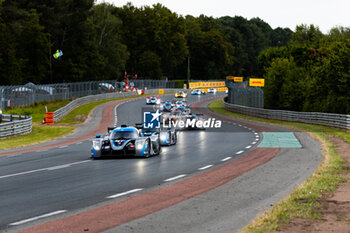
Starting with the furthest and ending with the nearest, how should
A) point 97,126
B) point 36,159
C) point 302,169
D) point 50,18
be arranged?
point 50,18, point 97,126, point 36,159, point 302,169

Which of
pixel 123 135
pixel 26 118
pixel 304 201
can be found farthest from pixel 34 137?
pixel 304 201

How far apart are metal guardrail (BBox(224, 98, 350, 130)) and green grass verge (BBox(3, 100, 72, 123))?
69.7 feet

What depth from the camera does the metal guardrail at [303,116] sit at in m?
37.9

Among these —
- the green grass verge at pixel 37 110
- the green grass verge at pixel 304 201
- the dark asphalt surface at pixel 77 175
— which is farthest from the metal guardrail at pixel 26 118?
the green grass verge at pixel 304 201

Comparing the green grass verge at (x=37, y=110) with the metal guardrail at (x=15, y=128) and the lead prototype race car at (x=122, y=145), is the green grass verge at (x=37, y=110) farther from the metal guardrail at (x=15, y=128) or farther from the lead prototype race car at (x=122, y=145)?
the lead prototype race car at (x=122, y=145)

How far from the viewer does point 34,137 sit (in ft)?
113

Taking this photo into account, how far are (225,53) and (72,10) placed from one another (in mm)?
78703

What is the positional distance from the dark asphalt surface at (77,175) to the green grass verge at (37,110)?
87.3ft

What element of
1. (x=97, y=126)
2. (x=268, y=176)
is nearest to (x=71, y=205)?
(x=268, y=176)

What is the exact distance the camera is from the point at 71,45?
10369 cm

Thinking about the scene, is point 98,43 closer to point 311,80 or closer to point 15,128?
point 311,80

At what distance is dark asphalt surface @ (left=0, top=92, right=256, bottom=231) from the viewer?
35.8 feet

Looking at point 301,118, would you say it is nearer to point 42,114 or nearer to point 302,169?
point 42,114

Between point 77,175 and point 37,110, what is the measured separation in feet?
143
